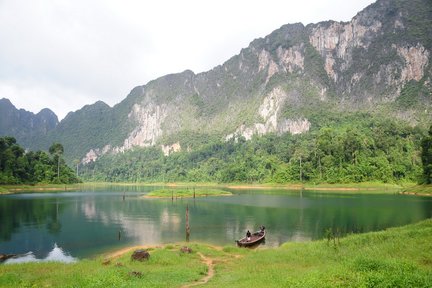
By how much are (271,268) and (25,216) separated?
49250mm

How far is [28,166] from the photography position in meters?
125

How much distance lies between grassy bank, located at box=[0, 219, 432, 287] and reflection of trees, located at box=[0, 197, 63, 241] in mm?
23855

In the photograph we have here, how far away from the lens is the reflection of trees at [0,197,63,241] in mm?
47625

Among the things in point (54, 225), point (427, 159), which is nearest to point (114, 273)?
point (54, 225)

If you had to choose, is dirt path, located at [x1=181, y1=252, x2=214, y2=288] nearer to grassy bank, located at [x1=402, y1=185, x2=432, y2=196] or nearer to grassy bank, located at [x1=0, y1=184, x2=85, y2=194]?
grassy bank, located at [x1=402, y1=185, x2=432, y2=196]

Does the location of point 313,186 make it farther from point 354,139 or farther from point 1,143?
point 1,143

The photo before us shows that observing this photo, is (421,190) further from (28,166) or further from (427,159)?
(28,166)

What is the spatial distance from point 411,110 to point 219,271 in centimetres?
18083

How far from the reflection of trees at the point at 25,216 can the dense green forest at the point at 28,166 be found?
4868 cm

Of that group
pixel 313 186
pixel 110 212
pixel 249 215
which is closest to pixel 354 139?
pixel 313 186

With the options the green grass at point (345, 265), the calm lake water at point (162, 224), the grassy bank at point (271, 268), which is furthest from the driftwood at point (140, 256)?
the calm lake water at point (162, 224)

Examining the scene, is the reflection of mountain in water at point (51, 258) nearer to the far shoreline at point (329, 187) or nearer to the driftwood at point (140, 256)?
the driftwood at point (140, 256)

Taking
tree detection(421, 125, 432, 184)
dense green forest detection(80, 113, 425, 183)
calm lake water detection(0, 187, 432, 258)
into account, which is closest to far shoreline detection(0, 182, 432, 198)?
tree detection(421, 125, 432, 184)

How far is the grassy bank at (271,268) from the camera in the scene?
14972mm
